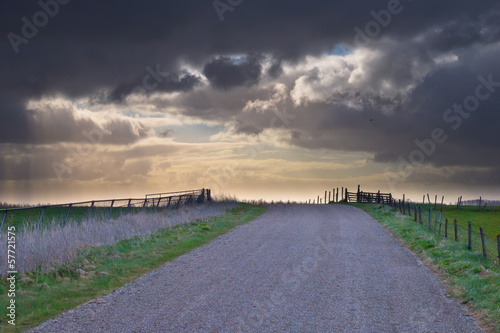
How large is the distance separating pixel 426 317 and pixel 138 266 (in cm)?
890

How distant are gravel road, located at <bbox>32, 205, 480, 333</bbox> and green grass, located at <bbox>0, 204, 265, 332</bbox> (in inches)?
21.7

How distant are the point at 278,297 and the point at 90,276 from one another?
5.66 metres

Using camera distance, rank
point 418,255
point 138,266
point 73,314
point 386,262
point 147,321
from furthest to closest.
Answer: point 418,255 → point 386,262 → point 138,266 → point 73,314 → point 147,321

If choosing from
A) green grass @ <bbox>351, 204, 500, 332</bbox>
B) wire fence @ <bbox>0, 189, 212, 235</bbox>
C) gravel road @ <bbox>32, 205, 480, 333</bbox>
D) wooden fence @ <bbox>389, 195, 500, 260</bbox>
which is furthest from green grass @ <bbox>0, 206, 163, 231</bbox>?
wooden fence @ <bbox>389, 195, 500, 260</bbox>

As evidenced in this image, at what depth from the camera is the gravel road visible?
29.0 ft

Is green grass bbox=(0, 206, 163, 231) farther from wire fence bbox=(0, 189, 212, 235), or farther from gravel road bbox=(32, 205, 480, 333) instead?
gravel road bbox=(32, 205, 480, 333)

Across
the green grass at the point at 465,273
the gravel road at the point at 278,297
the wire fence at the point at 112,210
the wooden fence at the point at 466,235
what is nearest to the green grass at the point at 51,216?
the wire fence at the point at 112,210

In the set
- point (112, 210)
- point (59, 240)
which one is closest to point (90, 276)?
point (59, 240)

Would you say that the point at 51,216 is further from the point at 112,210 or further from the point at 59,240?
the point at 59,240

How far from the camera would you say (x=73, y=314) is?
9516 millimetres

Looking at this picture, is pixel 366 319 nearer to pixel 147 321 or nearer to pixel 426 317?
pixel 426 317

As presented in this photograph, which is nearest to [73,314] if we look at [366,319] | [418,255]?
[366,319]

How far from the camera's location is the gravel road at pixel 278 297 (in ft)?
29.0

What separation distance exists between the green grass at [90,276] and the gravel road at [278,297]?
0.55 metres
